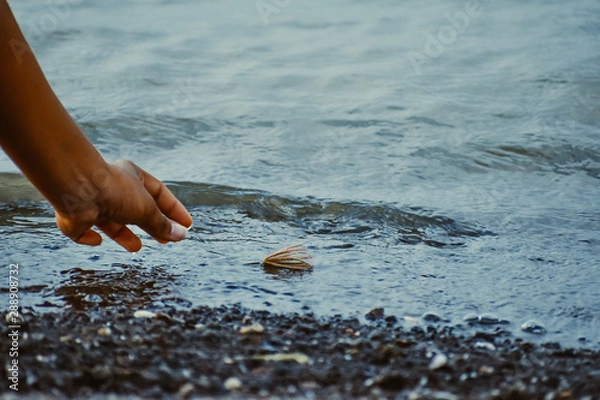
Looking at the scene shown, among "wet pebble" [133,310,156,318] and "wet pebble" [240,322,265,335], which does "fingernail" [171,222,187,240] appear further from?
"wet pebble" [240,322,265,335]

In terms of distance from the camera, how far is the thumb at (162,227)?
307cm

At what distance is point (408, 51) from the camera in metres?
9.89

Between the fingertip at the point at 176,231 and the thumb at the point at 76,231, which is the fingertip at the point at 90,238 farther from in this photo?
the fingertip at the point at 176,231

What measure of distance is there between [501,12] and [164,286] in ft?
31.1

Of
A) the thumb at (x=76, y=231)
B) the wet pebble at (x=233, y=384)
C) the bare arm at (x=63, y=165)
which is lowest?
the wet pebble at (x=233, y=384)

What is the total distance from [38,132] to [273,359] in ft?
3.64

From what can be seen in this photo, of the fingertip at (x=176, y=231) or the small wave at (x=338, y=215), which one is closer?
the fingertip at (x=176, y=231)

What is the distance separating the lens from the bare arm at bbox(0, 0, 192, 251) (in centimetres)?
240

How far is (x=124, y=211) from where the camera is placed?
9.65 ft

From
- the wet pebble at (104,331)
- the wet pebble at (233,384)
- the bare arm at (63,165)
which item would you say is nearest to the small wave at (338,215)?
the bare arm at (63,165)

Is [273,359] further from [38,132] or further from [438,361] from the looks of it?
[38,132]

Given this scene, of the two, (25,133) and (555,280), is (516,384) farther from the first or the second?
(25,133)

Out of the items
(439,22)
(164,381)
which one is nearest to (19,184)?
(164,381)

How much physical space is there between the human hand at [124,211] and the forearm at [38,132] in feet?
0.15
